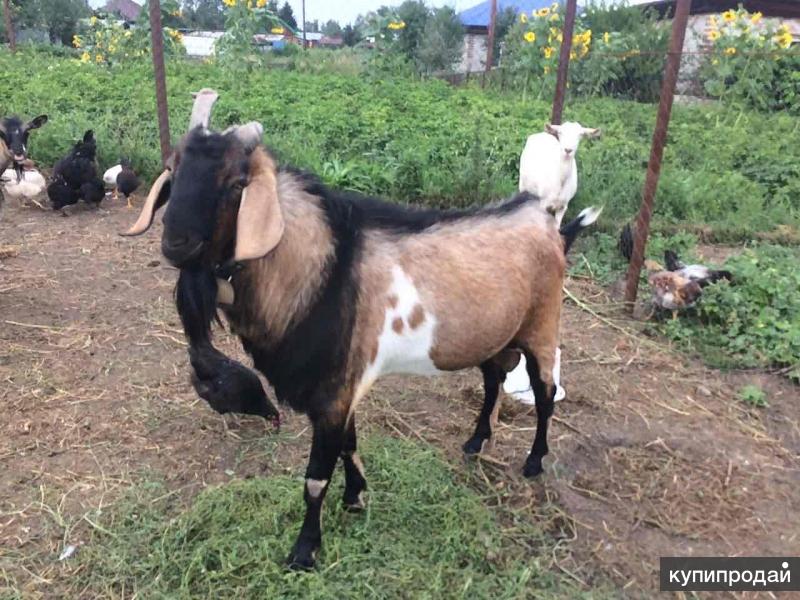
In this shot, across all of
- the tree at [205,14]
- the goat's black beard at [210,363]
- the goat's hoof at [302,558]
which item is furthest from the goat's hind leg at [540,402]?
the tree at [205,14]

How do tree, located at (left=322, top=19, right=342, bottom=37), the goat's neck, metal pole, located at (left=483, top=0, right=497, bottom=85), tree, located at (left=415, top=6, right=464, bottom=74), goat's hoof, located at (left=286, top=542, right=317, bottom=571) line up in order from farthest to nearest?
1. tree, located at (left=322, top=19, right=342, bottom=37)
2. tree, located at (left=415, top=6, right=464, bottom=74)
3. metal pole, located at (left=483, top=0, right=497, bottom=85)
4. goat's hoof, located at (left=286, top=542, right=317, bottom=571)
5. the goat's neck

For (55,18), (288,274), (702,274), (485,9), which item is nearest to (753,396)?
(702,274)

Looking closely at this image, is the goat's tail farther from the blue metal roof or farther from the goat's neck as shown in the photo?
the blue metal roof

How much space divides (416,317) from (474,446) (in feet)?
3.96

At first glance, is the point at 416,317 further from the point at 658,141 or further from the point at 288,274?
the point at 658,141

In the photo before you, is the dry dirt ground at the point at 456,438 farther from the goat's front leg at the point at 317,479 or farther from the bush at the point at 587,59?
the bush at the point at 587,59

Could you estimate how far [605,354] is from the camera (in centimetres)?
494

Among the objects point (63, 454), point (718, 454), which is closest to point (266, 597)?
point (63, 454)

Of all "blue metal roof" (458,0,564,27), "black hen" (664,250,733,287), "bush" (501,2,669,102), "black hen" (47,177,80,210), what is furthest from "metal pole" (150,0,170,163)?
"blue metal roof" (458,0,564,27)

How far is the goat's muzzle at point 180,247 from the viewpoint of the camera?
7.03 feet

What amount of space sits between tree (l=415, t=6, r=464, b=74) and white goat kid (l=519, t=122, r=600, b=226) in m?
15.7

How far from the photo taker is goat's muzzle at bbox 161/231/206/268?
84.4 inches

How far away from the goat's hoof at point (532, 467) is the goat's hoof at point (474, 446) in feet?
0.89

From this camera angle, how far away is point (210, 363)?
3014mm
